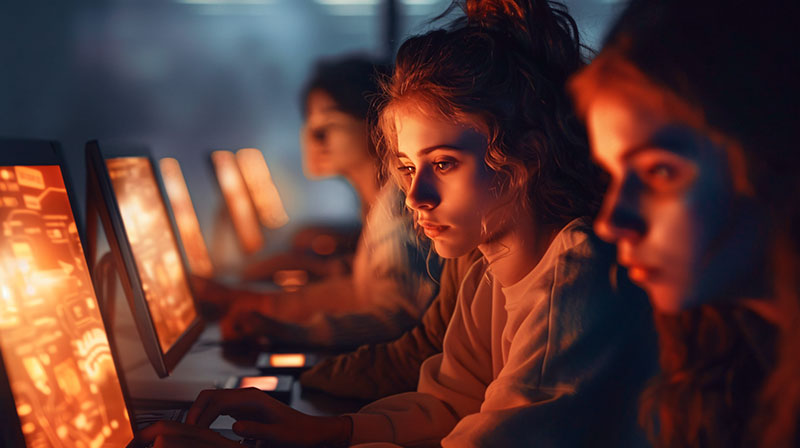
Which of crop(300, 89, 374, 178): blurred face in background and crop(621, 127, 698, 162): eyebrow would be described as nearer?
crop(621, 127, 698, 162): eyebrow

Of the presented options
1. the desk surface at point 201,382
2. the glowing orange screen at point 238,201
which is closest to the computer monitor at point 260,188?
the glowing orange screen at point 238,201

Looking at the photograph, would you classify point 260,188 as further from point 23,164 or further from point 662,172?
point 662,172

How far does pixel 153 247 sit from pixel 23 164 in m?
0.45

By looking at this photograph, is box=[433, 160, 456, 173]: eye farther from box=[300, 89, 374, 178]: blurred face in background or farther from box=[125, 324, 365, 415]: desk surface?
box=[300, 89, 374, 178]: blurred face in background

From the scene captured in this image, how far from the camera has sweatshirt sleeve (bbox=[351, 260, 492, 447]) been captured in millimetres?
962

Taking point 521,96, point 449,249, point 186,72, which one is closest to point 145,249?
point 449,249

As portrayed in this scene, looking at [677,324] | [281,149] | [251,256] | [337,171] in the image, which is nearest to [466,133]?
[677,324]

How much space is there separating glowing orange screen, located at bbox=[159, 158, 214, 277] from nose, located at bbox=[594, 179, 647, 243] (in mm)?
1640

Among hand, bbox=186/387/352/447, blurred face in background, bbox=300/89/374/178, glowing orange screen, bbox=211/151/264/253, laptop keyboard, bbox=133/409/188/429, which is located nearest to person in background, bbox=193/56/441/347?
blurred face in background, bbox=300/89/374/178

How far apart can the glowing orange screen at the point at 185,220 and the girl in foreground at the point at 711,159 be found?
64.5 inches

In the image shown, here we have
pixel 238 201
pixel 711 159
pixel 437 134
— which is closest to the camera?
pixel 711 159

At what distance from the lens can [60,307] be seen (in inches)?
30.1

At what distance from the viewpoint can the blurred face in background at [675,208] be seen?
0.47 m

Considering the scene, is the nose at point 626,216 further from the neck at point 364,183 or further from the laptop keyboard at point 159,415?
the neck at point 364,183
